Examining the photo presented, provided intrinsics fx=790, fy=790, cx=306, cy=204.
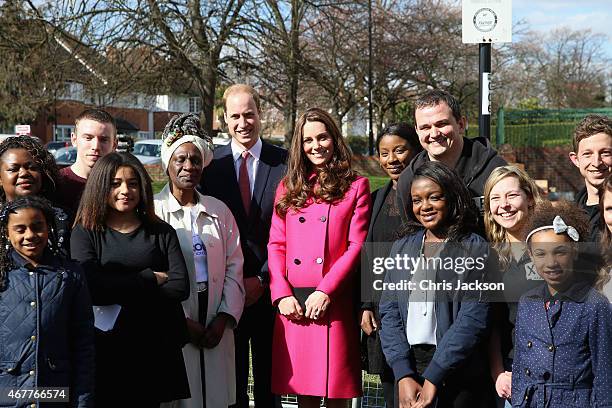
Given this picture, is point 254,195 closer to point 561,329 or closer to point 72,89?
point 561,329

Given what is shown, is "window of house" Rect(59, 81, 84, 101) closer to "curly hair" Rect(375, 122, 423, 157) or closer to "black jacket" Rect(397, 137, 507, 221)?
"curly hair" Rect(375, 122, 423, 157)

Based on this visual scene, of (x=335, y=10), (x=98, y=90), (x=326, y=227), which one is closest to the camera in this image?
(x=326, y=227)

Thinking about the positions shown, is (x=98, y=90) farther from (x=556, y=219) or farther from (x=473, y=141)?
(x=556, y=219)

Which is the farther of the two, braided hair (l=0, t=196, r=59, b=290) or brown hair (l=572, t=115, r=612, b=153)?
brown hair (l=572, t=115, r=612, b=153)

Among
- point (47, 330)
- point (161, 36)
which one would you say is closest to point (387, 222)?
point (47, 330)

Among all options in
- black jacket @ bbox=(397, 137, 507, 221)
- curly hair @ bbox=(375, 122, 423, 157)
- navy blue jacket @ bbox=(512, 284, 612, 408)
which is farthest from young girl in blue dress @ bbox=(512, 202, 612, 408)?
curly hair @ bbox=(375, 122, 423, 157)

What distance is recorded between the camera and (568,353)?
3553mm

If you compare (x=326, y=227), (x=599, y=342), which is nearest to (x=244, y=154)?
(x=326, y=227)

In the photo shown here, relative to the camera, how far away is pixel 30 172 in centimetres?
448

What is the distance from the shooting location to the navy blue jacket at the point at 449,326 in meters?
3.95

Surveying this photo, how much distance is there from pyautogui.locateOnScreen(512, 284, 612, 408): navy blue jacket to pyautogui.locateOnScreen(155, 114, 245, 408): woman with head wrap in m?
1.92

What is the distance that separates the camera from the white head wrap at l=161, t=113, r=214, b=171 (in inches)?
195

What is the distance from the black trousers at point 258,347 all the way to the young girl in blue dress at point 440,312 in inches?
52.1

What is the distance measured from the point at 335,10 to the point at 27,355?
1632cm
